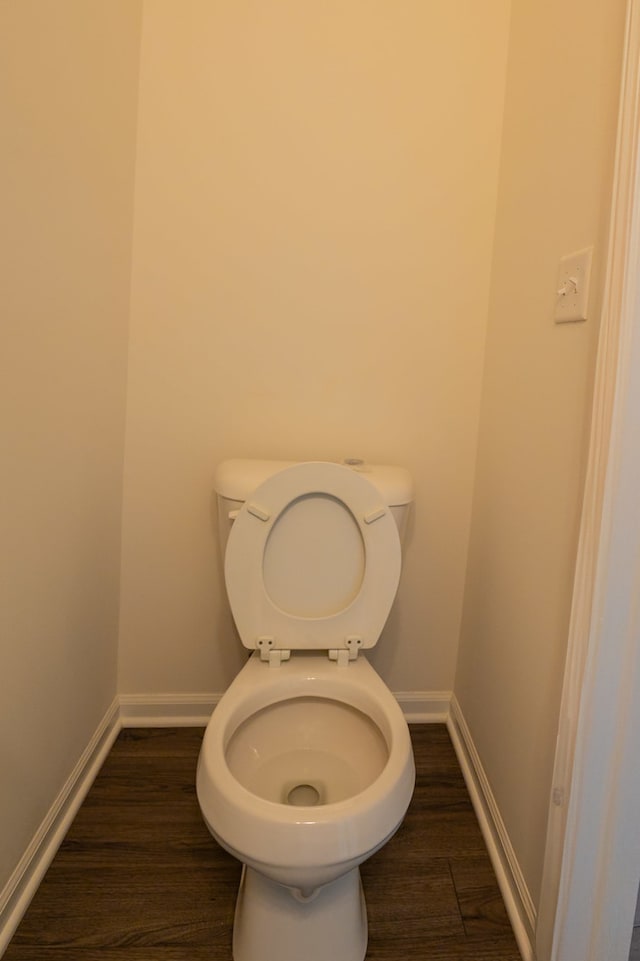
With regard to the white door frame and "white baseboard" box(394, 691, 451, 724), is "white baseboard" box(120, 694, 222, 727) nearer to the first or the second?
"white baseboard" box(394, 691, 451, 724)

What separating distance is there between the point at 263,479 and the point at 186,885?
33.5 inches

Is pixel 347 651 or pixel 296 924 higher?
pixel 347 651

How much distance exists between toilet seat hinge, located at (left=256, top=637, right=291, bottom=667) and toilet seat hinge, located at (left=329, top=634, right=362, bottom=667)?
104 mm

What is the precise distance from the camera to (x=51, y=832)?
1.22 metres

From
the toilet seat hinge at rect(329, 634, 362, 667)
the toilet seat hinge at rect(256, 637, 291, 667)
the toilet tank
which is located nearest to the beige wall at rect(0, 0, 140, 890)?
the toilet tank

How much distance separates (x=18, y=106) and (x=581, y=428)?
3.47 feet

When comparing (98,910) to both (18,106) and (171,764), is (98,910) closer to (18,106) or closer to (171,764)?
(171,764)

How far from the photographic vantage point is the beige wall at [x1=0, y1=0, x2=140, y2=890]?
0.97 meters

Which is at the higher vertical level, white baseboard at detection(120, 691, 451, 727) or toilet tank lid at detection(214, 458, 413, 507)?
toilet tank lid at detection(214, 458, 413, 507)

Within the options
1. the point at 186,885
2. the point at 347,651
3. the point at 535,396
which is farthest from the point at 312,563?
the point at 186,885

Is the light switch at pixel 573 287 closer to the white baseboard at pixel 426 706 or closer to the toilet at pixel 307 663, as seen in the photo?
the toilet at pixel 307 663

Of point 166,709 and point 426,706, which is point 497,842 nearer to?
point 426,706

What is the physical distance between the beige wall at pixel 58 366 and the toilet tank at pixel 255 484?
1.01ft

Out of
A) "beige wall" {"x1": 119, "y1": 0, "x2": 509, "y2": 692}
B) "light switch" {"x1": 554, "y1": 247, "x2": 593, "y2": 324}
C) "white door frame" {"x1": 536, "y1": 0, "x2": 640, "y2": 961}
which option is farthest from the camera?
"beige wall" {"x1": 119, "y1": 0, "x2": 509, "y2": 692}
